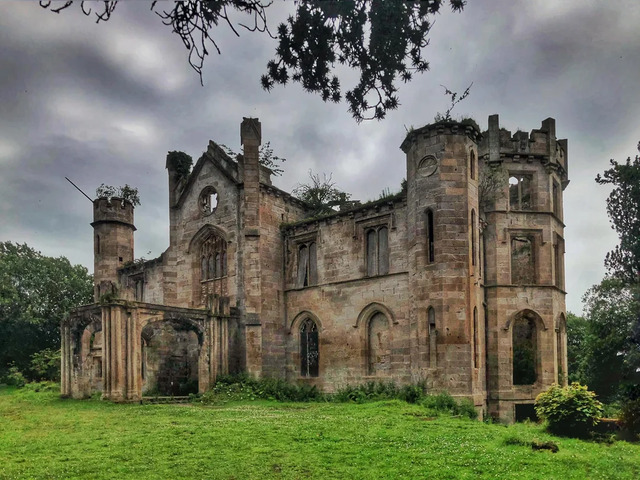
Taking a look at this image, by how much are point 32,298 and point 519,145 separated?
36929 millimetres

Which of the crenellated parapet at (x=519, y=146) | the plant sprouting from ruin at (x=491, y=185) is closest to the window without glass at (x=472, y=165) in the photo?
the plant sprouting from ruin at (x=491, y=185)

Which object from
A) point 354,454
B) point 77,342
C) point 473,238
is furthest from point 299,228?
point 354,454

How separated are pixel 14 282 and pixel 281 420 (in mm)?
35571

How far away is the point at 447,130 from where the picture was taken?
20.9 metres

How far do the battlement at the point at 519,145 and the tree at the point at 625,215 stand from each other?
6.16 m

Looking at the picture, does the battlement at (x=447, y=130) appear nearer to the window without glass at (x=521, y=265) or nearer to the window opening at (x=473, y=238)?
the window opening at (x=473, y=238)

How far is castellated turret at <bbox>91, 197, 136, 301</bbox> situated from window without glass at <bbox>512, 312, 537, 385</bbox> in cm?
2237

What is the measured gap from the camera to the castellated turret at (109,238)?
34062mm

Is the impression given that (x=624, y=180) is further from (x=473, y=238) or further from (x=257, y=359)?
(x=257, y=359)

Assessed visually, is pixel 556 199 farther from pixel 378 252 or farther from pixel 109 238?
pixel 109 238

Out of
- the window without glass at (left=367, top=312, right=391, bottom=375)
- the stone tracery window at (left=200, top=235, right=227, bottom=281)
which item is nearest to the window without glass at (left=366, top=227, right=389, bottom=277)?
the window without glass at (left=367, top=312, right=391, bottom=375)

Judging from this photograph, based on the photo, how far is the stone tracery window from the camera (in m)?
27.4

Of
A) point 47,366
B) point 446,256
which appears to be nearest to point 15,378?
point 47,366

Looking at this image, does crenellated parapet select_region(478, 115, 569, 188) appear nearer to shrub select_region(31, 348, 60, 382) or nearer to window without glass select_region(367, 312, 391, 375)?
window without glass select_region(367, 312, 391, 375)
